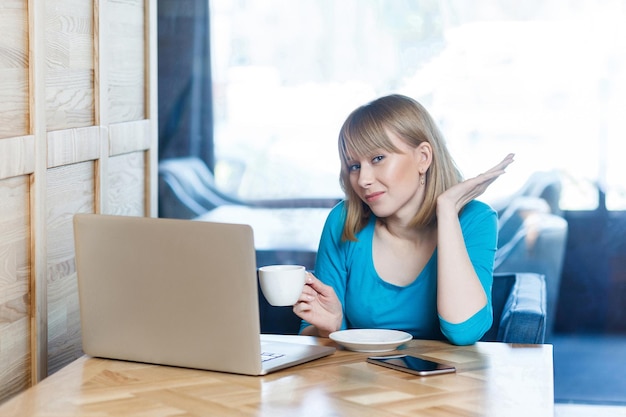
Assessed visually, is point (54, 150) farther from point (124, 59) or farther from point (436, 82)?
point (436, 82)

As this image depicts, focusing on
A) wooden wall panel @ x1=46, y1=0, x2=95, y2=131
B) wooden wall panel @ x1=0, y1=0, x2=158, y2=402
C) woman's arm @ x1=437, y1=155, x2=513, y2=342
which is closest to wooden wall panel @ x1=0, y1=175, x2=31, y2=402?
wooden wall panel @ x1=0, y1=0, x2=158, y2=402

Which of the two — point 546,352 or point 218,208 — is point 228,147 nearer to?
point 218,208

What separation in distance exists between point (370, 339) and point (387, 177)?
0.46 metres

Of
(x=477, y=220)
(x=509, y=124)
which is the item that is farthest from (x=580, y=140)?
(x=477, y=220)

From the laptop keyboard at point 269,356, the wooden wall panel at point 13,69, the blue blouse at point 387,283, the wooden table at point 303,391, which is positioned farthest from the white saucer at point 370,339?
the wooden wall panel at point 13,69

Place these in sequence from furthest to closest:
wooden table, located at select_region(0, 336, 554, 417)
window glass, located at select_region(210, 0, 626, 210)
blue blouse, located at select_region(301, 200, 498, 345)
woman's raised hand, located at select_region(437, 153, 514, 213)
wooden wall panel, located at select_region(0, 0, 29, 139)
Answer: window glass, located at select_region(210, 0, 626, 210) → blue blouse, located at select_region(301, 200, 498, 345) → woman's raised hand, located at select_region(437, 153, 514, 213) → wooden wall panel, located at select_region(0, 0, 29, 139) → wooden table, located at select_region(0, 336, 554, 417)

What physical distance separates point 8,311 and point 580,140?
6.82ft

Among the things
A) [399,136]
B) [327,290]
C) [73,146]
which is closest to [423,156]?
[399,136]

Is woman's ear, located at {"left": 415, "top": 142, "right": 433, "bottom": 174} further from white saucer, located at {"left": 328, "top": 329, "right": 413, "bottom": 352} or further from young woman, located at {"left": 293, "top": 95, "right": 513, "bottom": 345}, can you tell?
white saucer, located at {"left": 328, "top": 329, "right": 413, "bottom": 352}

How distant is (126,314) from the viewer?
1.62 meters

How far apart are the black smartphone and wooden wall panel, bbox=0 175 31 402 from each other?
76 centimetres

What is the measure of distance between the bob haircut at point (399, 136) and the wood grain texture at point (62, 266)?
2.18 feet

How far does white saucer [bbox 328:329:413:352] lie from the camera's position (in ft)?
5.65

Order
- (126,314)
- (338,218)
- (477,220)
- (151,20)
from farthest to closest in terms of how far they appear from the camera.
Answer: (151,20)
(338,218)
(477,220)
(126,314)
